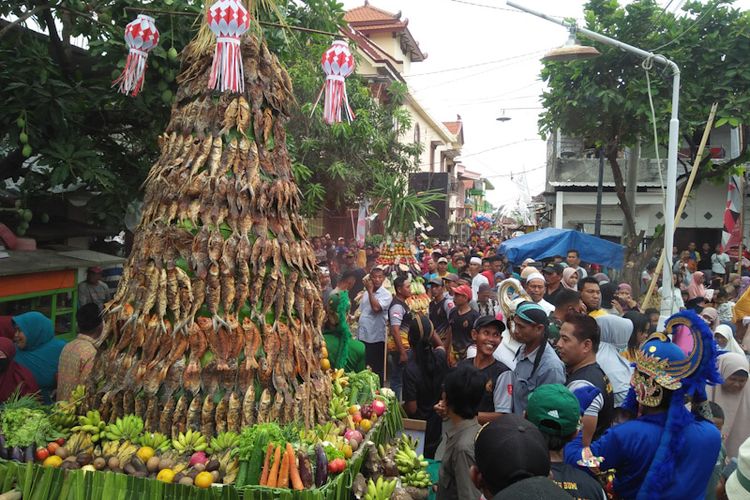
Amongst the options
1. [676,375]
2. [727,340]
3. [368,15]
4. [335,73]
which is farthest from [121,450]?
[368,15]

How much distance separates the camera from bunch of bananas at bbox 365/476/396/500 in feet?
12.1

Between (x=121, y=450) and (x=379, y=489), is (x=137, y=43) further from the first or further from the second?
(x=379, y=489)

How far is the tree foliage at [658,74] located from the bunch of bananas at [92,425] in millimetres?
12255

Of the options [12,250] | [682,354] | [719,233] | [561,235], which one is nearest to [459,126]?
[719,233]

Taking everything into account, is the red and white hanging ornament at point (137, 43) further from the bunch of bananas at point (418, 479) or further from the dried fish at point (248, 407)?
the bunch of bananas at point (418, 479)

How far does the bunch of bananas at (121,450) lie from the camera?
347 centimetres

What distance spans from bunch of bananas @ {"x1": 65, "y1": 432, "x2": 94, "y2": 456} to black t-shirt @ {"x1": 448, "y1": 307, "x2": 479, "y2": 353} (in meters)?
4.38

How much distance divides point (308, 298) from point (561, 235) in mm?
11343

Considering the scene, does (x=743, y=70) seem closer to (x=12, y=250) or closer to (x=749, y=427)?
(x=749, y=427)

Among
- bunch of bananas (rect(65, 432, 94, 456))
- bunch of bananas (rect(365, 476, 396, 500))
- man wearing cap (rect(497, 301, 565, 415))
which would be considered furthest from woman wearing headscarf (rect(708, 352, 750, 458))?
bunch of bananas (rect(65, 432, 94, 456))

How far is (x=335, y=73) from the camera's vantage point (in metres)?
5.14

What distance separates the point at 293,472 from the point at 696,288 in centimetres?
1106

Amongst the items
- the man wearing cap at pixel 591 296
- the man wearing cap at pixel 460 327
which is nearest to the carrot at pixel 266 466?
the man wearing cap at pixel 460 327

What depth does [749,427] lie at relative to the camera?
487cm
